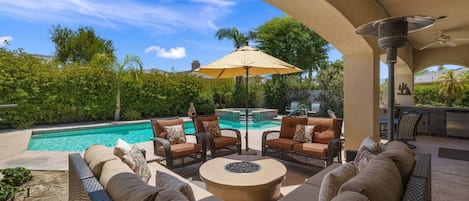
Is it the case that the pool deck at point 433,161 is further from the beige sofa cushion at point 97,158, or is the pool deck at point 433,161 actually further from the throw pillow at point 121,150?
the beige sofa cushion at point 97,158

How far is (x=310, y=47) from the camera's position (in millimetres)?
18547

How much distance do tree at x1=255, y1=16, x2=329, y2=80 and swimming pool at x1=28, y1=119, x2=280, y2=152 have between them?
401 inches

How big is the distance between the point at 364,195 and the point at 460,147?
23.5 ft

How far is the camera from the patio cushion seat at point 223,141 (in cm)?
491

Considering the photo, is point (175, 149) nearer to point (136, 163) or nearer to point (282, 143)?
point (136, 163)

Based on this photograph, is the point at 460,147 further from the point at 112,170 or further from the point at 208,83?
the point at 208,83

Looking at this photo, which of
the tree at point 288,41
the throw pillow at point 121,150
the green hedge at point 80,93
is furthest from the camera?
the tree at point 288,41

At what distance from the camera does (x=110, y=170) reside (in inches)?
76.0

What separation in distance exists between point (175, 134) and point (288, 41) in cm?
1536

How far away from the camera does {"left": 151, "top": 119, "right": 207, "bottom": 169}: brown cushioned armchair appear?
407 centimetres

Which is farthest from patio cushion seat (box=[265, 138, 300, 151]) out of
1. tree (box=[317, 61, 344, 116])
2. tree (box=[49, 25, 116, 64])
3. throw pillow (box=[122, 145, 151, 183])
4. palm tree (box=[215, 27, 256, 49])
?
tree (box=[49, 25, 116, 64])

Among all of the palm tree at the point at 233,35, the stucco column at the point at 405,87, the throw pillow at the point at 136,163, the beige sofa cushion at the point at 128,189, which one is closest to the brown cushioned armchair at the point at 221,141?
the throw pillow at the point at 136,163

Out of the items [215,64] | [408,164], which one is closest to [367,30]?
[408,164]

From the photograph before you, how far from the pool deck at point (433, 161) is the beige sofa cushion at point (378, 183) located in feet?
6.90
